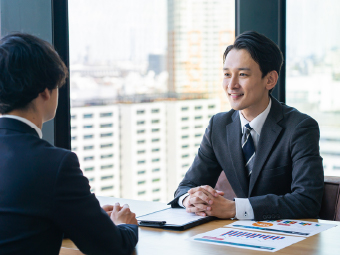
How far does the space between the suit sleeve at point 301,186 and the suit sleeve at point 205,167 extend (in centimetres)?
49

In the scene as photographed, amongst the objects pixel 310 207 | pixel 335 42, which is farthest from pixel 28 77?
pixel 335 42

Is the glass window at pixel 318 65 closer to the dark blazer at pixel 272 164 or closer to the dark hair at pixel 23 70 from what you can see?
the dark blazer at pixel 272 164

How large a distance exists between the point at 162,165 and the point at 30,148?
9019 mm

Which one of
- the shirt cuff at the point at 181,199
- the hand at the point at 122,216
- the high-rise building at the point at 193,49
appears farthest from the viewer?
the high-rise building at the point at 193,49

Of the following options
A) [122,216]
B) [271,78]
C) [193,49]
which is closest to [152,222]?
[122,216]

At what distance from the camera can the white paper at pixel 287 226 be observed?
5.14 feet

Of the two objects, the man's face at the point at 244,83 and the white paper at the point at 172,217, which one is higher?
the man's face at the point at 244,83

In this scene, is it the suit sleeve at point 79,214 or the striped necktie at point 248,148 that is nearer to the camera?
the suit sleeve at point 79,214

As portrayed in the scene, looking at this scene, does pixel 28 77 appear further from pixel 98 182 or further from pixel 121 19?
pixel 121 19

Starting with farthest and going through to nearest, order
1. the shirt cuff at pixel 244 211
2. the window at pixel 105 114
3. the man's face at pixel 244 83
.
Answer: the window at pixel 105 114, the man's face at pixel 244 83, the shirt cuff at pixel 244 211

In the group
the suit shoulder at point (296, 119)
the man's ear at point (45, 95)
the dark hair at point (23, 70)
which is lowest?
the suit shoulder at point (296, 119)

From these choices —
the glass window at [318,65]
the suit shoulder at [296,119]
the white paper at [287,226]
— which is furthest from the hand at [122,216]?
the glass window at [318,65]

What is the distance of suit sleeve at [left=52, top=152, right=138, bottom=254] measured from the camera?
1101 millimetres

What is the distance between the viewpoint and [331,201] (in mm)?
2152
